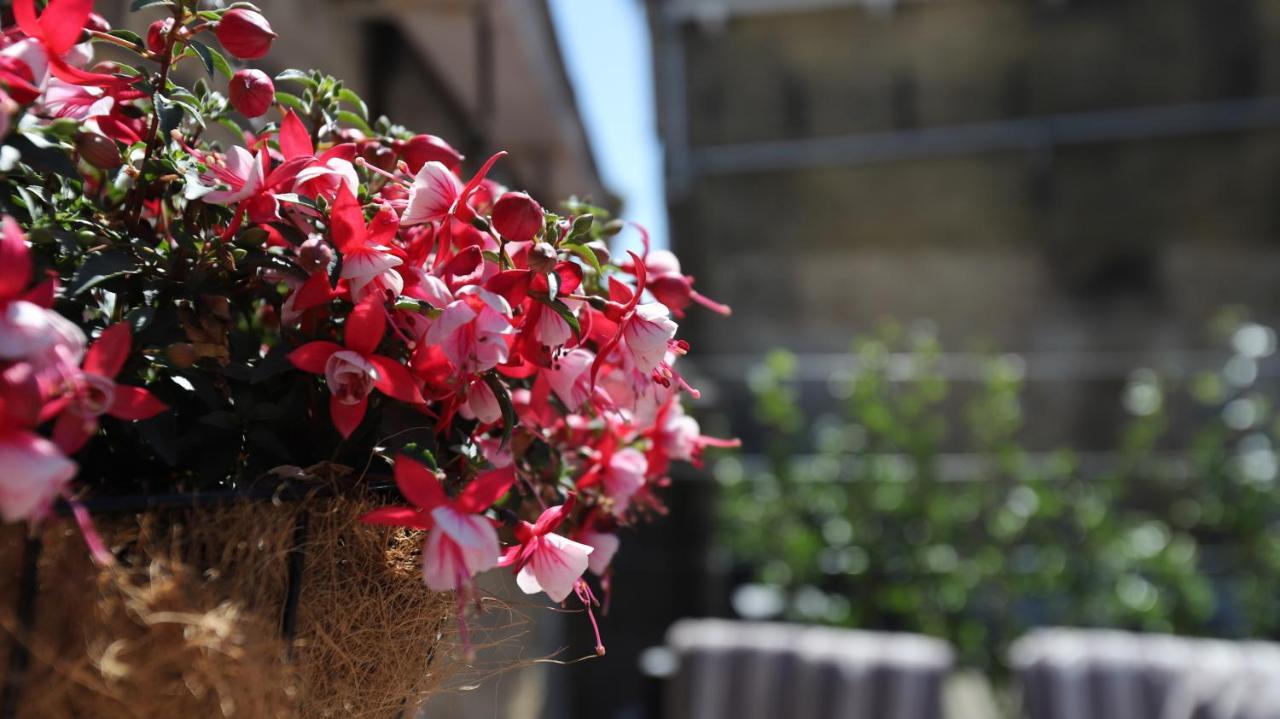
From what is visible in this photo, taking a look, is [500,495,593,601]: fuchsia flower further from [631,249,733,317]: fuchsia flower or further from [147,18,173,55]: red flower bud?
[147,18,173,55]: red flower bud

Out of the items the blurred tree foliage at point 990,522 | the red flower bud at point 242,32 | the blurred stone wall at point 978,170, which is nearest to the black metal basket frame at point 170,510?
the red flower bud at point 242,32

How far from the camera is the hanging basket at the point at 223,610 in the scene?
1.08 ft

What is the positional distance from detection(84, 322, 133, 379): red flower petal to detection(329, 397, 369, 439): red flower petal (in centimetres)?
9

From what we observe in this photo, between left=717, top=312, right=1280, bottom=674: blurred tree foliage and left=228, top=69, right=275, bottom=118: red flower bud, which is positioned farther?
left=717, top=312, right=1280, bottom=674: blurred tree foliage

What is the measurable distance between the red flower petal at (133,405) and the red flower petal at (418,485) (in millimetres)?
94

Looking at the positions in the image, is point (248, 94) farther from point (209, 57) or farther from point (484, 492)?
point (484, 492)

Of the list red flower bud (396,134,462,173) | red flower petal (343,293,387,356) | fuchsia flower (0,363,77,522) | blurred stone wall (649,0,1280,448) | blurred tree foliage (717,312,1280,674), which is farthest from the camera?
blurred stone wall (649,0,1280,448)

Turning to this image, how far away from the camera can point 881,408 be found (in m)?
3.32

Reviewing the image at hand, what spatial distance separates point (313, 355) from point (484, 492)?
10cm

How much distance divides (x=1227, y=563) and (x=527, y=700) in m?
2.58

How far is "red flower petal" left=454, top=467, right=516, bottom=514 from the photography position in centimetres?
37

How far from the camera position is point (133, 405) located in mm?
351

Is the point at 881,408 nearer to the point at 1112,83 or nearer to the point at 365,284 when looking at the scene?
the point at 365,284

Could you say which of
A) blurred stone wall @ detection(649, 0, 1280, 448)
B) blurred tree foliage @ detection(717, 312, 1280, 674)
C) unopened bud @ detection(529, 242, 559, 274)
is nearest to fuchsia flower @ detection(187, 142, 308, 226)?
unopened bud @ detection(529, 242, 559, 274)
